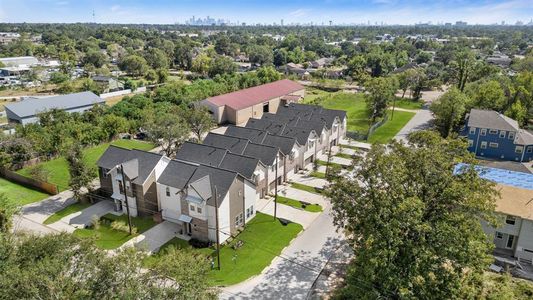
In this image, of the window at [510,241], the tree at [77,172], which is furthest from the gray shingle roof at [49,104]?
the window at [510,241]

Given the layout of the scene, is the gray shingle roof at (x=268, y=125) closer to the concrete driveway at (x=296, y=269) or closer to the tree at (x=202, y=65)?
the concrete driveway at (x=296, y=269)

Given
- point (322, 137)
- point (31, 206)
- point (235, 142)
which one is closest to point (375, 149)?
point (235, 142)

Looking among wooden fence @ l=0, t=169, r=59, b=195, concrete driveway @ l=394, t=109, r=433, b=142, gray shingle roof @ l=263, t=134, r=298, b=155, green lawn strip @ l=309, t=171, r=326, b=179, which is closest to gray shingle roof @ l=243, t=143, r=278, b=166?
gray shingle roof @ l=263, t=134, r=298, b=155

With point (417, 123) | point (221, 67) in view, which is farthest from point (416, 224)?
point (221, 67)

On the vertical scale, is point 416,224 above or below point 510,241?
above

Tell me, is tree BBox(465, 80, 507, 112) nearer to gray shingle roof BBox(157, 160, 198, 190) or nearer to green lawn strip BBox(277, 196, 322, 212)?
green lawn strip BBox(277, 196, 322, 212)

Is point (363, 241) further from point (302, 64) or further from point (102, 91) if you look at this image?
point (302, 64)

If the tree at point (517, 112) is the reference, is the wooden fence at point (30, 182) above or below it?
below

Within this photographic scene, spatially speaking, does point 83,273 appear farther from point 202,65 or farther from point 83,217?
point 202,65
